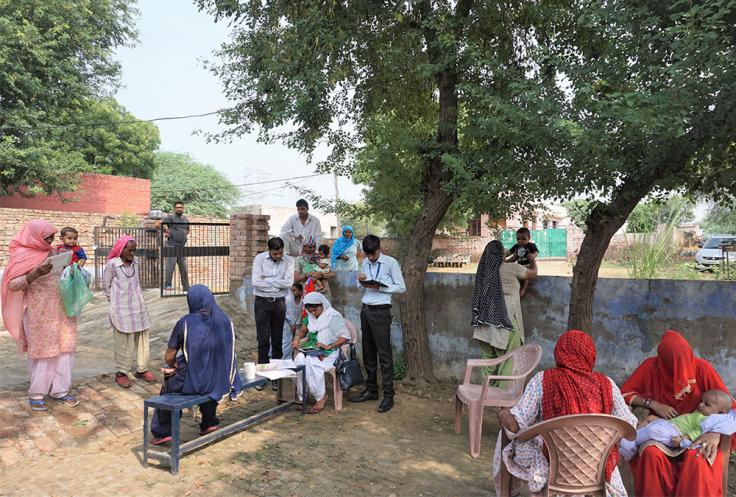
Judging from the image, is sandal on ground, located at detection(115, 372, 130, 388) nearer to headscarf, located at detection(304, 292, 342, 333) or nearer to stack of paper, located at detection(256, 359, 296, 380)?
stack of paper, located at detection(256, 359, 296, 380)

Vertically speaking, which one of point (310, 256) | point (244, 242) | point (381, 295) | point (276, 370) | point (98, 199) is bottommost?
point (276, 370)

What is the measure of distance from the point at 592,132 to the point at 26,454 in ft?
17.2

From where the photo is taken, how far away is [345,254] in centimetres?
805

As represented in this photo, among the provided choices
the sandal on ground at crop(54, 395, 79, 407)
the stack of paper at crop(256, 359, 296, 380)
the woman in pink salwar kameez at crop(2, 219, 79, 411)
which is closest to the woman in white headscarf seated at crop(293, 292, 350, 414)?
the stack of paper at crop(256, 359, 296, 380)

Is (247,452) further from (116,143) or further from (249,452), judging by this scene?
(116,143)

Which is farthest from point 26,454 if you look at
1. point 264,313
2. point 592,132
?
point 592,132

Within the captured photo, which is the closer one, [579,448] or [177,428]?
[579,448]

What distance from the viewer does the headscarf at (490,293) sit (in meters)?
5.45

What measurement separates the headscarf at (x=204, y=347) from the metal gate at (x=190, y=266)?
516 centimetres

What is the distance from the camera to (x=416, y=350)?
6703 millimetres

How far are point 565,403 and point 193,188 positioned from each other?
1394 inches

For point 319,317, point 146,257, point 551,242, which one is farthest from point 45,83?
point 551,242

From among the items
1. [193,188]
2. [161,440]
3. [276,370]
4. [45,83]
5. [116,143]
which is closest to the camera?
[161,440]

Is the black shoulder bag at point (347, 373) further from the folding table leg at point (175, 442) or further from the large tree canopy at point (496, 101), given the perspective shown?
the folding table leg at point (175, 442)
